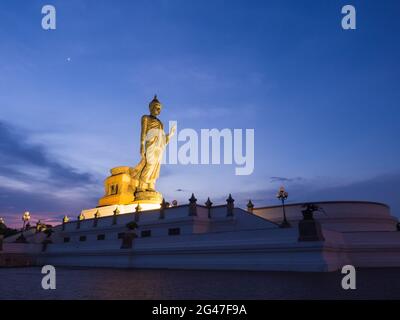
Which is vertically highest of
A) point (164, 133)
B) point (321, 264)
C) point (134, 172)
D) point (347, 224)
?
point (164, 133)

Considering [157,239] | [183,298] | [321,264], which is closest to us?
[183,298]

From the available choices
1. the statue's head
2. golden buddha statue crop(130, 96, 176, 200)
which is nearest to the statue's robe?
golden buddha statue crop(130, 96, 176, 200)

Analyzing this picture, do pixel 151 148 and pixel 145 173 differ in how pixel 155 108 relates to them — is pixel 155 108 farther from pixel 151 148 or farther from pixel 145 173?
pixel 145 173

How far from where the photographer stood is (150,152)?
42188mm

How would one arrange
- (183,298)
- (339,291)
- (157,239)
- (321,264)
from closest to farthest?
1. (183,298)
2. (339,291)
3. (321,264)
4. (157,239)

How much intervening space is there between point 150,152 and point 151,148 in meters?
0.53

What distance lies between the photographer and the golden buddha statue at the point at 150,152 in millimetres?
41188

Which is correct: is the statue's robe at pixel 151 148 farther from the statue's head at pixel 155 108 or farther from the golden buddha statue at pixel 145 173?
the statue's head at pixel 155 108

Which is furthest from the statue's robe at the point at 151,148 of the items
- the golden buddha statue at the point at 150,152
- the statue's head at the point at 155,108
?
the statue's head at the point at 155,108

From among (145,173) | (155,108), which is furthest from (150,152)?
(155,108)
